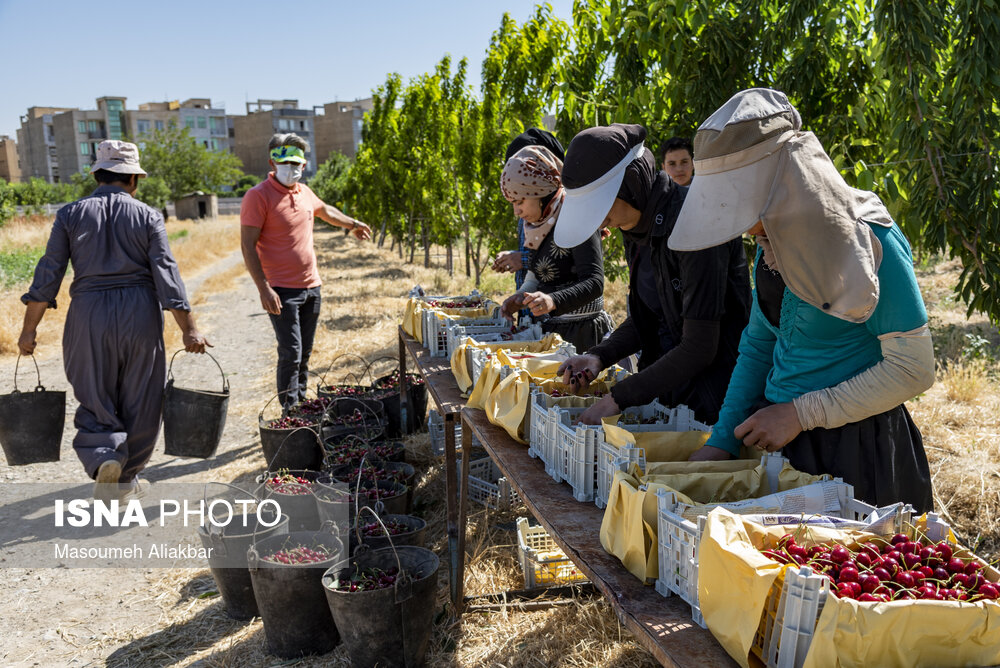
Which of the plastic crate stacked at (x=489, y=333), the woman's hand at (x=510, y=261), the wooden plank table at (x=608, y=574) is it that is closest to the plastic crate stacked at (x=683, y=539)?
the wooden plank table at (x=608, y=574)

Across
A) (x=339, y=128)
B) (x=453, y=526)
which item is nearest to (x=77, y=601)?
(x=453, y=526)

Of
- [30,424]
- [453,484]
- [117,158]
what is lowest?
[30,424]

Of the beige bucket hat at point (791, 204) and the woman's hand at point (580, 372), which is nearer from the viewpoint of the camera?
the beige bucket hat at point (791, 204)

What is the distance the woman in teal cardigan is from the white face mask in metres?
4.42

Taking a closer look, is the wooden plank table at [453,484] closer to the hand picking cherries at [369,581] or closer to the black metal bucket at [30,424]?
the hand picking cherries at [369,581]

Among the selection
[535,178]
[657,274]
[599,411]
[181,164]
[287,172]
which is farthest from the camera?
[181,164]

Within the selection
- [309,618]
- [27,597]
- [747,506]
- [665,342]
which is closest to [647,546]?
[747,506]

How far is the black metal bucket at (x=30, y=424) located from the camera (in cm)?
466

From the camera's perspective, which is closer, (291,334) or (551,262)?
(551,262)

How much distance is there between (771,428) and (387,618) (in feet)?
5.89

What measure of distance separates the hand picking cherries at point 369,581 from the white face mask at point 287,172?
3474mm

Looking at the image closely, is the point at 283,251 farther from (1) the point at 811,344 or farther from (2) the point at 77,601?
(1) the point at 811,344

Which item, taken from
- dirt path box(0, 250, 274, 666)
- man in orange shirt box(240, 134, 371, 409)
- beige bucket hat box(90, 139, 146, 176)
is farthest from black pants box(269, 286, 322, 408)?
beige bucket hat box(90, 139, 146, 176)

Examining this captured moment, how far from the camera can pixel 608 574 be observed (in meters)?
1.65
